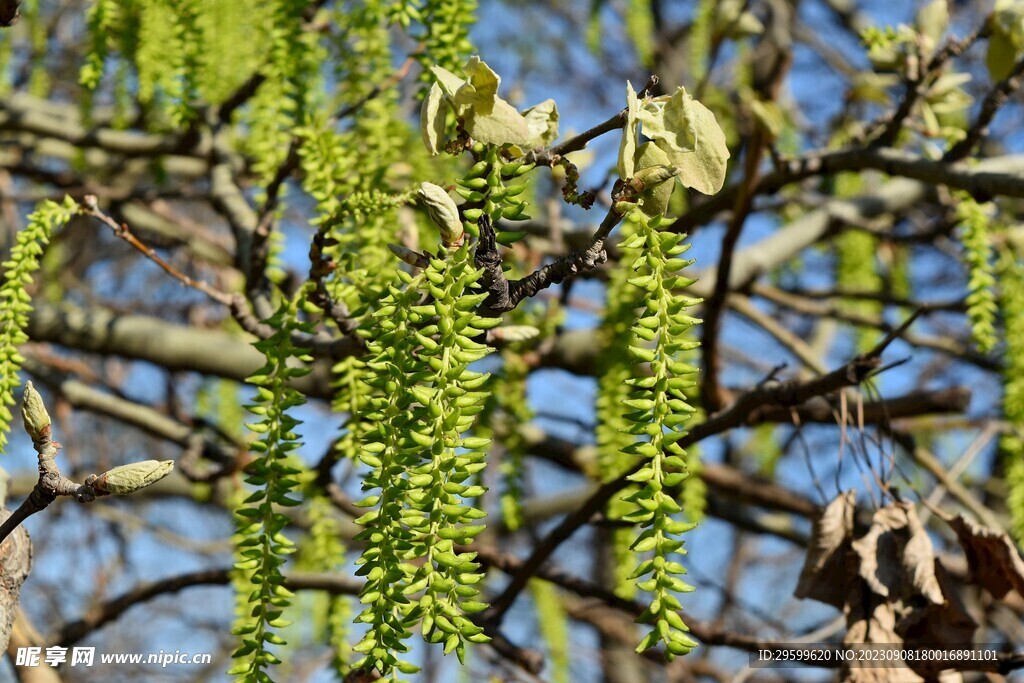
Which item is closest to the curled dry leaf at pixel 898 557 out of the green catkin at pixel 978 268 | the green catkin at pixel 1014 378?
the green catkin at pixel 978 268

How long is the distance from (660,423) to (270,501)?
18.6 inches

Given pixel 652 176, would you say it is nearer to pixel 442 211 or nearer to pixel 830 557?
pixel 442 211

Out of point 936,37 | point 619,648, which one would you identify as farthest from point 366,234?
point 619,648

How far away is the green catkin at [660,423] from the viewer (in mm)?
852

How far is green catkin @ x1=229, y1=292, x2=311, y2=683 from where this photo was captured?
1.05 meters

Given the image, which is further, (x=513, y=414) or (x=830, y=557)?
(x=513, y=414)

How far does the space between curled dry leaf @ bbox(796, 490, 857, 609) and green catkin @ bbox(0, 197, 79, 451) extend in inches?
47.4

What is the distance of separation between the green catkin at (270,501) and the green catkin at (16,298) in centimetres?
30

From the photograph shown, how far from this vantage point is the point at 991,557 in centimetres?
157

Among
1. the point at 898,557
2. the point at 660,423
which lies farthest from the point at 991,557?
the point at 660,423

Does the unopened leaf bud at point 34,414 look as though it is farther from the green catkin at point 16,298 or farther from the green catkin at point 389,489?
the green catkin at point 389,489

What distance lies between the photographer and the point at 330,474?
186 centimetres

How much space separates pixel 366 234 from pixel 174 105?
1.94ft

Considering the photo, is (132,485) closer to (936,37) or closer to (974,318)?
(974,318)
